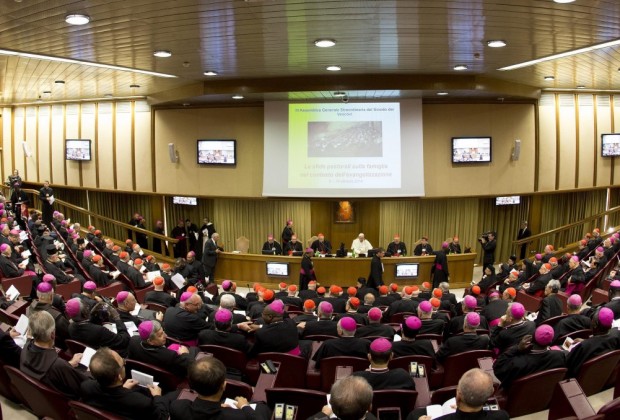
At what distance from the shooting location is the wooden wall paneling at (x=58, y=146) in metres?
18.4

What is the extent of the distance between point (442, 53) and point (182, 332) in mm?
6088

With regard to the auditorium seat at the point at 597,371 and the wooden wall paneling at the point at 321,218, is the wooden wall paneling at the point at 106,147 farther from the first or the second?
the auditorium seat at the point at 597,371

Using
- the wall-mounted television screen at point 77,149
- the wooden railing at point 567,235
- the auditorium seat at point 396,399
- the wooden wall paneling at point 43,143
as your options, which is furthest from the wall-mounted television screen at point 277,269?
the wooden wall paneling at point 43,143

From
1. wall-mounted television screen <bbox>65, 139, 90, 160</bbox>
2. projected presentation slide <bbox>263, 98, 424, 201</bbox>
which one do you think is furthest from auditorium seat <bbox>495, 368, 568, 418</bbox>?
wall-mounted television screen <bbox>65, 139, 90, 160</bbox>

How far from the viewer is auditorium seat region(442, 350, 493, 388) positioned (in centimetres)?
537

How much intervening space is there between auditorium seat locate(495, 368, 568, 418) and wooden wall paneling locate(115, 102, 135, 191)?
45.4 ft

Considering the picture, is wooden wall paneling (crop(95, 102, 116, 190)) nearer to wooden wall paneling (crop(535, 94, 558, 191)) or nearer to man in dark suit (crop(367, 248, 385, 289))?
man in dark suit (crop(367, 248, 385, 289))

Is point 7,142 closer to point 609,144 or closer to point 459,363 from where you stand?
point 459,363

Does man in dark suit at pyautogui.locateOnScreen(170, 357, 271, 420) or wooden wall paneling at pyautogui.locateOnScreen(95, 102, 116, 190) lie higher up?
wooden wall paneling at pyautogui.locateOnScreen(95, 102, 116, 190)

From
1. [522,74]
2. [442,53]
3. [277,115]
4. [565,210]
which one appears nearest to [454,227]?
[565,210]

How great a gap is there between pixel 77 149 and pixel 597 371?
1698 centimetres

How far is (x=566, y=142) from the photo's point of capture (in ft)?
49.7

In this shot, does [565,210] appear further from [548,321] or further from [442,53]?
[548,321]

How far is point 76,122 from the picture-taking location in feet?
58.5
